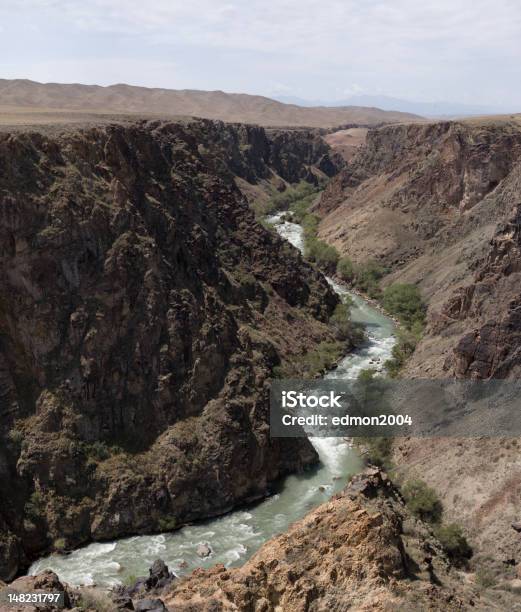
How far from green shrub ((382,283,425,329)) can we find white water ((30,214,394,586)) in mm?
22150

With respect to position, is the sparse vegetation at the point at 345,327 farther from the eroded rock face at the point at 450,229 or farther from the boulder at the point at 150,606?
the boulder at the point at 150,606

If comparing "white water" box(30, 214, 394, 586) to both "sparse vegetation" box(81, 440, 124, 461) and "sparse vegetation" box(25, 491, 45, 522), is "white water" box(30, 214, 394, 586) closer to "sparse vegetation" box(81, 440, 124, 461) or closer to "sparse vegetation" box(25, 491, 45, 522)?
"sparse vegetation" box(25, 491, 45, 522)

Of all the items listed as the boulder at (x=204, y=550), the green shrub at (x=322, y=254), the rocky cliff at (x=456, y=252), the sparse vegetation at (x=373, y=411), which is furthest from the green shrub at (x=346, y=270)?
the boulder at (x=204, y=550)

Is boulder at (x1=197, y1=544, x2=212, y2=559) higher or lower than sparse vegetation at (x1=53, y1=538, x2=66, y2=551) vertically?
higher

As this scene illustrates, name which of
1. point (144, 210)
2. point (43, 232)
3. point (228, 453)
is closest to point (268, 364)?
point (228, 453)

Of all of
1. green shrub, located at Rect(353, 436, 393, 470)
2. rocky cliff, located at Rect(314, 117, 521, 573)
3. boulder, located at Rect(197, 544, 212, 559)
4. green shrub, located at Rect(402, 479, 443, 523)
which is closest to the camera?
boulder, located at Rect(197, 544, 212, 559)

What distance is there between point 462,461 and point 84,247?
22.7m

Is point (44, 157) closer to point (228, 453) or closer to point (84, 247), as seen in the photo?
point (84, 247)

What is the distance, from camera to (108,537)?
31203 millimetres

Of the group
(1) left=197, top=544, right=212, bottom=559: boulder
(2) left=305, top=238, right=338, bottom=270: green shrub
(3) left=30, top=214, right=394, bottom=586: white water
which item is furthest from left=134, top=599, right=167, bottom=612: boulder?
(2) left=305, top=238, right=338, bottom=270: green shrub

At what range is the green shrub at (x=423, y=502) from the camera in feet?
102

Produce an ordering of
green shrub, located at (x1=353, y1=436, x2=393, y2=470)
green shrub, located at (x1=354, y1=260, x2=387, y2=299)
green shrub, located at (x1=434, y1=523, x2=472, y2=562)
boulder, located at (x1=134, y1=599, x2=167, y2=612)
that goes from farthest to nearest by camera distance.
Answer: green shrub, located at (x1=354, y1=260, x2=387, y2=299), green shrub, located at (x1=353, y1=436, x2=393, y2=470), green shrub, located at (x1=434, y1=523, x2=472, y2=562), boulder, located at (x1=134, y1=599, x2=167, y2=612)

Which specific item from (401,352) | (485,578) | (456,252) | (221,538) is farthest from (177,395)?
(456,252)

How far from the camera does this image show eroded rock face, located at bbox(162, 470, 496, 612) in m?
19.2
